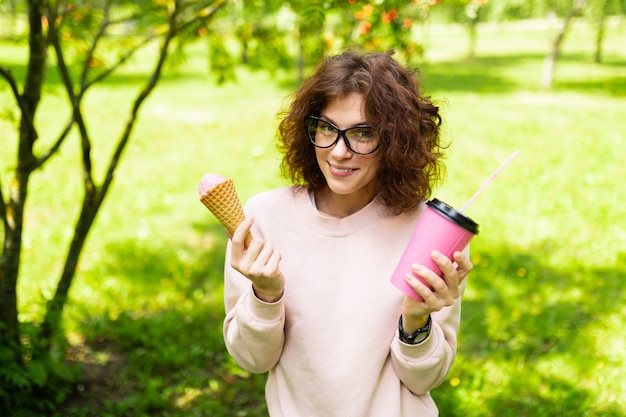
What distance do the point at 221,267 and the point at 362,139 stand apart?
3381 millimetres

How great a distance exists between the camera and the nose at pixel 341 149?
1489mm

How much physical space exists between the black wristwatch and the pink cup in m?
0.16

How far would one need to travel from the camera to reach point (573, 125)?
9344mm

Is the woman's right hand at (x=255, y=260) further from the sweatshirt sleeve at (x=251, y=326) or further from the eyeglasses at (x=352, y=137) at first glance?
the eyeglasses at (x=352, y=137)

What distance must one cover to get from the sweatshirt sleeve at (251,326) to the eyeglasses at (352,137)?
1.36 ft

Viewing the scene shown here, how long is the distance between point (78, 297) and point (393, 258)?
3159 millimetres

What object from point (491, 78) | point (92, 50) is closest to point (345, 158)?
point (92, 50)

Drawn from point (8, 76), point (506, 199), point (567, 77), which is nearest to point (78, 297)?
point (8, 76)

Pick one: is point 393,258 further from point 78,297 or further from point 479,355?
point 78,297

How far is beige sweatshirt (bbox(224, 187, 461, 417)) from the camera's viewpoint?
1.53 meters

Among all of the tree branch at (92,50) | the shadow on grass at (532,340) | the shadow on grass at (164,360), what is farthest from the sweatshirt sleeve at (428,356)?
the tree branch at (92,50)

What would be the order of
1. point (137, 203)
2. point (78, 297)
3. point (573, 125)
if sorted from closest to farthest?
point (78, 297) < point (137, 203) < point (573, 125)

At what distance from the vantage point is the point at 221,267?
4.73m

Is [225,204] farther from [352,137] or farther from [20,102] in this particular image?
[20,102]
